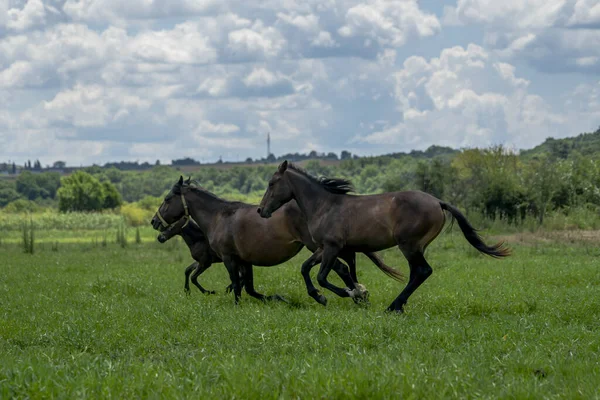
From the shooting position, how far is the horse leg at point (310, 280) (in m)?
12.0

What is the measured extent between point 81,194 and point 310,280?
259ft

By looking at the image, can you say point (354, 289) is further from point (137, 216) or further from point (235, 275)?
point (137, 216)

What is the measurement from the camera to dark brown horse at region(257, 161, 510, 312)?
1129cm

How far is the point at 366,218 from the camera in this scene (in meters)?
11.7

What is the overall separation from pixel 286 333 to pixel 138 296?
5.85 m

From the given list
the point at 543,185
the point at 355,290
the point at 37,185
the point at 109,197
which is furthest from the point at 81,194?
the point at 355,290

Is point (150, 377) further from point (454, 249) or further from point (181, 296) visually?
point (454, 249)

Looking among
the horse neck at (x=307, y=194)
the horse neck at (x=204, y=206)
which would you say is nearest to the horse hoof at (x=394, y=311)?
the horse neck at (x=307, y=194)

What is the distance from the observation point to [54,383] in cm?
656

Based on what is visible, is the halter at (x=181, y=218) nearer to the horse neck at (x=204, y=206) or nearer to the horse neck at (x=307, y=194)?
the horse neck at (x=204, y=206)

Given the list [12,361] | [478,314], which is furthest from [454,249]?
[12,361]

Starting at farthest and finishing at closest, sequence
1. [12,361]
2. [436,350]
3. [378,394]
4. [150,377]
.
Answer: [436,350]
[12,361]
[150,377]
[378,394]

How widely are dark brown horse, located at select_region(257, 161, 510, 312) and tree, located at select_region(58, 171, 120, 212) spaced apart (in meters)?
77.5

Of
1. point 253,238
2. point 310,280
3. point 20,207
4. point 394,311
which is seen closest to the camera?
point 394,311
